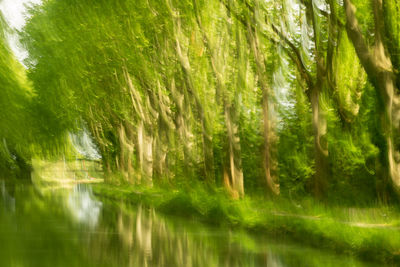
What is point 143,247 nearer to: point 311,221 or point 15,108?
point 311,221

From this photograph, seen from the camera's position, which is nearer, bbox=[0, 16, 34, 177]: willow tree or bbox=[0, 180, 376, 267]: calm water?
bbox=[0, 180, 376, 267]: calm water

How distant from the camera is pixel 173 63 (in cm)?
2691

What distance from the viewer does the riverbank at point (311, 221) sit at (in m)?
11.8

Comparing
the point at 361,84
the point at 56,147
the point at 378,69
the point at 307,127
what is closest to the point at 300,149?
the point at 307,127

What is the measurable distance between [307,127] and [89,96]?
18.2 metres

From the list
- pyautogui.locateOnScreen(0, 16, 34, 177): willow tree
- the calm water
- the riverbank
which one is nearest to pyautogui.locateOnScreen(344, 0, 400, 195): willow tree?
the riverbank

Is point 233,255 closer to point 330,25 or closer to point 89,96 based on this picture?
point 330,25

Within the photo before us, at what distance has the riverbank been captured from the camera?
465 inches

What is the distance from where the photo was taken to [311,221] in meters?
14.7

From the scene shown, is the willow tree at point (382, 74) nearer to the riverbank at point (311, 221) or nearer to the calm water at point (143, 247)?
the riverbank at point (311, 221)

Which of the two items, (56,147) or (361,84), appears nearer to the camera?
(361,84)

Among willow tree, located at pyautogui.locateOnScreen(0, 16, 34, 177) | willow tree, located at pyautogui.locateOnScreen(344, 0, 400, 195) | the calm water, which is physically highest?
willow tree, located at pyautogui.locateOnScreen(0, 16, 34, 177)

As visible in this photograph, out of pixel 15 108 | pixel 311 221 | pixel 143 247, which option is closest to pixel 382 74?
pixel 311 221

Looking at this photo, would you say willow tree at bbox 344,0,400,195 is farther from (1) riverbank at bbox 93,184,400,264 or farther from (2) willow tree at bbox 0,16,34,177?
(2) willow tree at bbox 0,16,34,177
